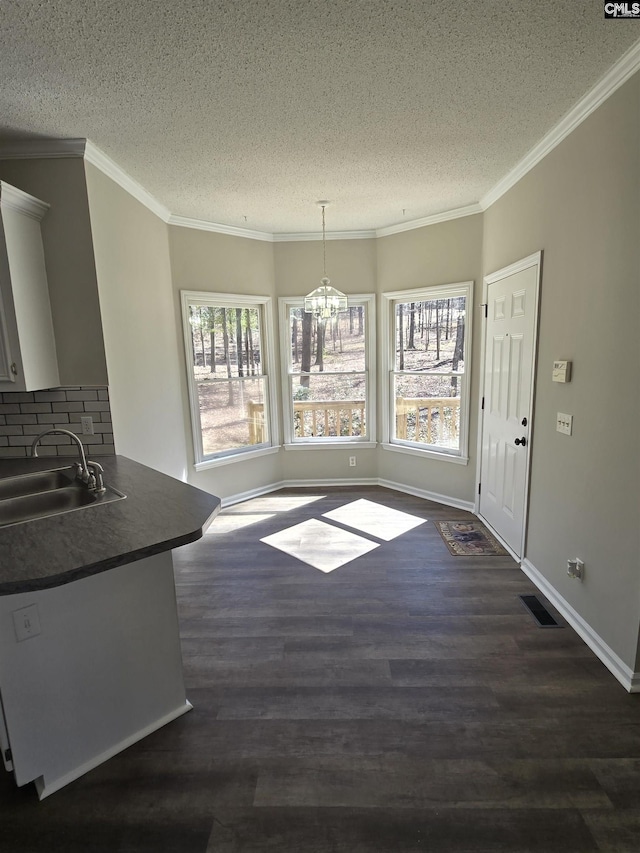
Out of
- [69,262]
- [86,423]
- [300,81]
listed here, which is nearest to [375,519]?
[86,423]

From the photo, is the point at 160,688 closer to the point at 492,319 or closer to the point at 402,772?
the point at 402,772

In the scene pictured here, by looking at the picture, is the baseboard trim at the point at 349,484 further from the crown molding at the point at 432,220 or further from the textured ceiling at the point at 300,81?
the textured ceiling at the point at 300,81

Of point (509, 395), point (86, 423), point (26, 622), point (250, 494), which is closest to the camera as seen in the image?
point (26, 622)

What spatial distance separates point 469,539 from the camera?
352cm

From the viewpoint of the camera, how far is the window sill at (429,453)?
13.7 feet

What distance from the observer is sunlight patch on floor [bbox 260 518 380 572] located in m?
3.23

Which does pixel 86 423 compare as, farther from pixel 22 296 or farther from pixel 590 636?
pixel 590 636

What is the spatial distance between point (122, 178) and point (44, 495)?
2.17 metres

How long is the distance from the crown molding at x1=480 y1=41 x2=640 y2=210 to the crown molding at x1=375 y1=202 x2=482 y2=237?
1.50ft

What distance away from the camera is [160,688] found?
Answer: 1.83 m

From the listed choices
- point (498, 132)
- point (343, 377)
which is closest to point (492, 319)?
point (498, 132)

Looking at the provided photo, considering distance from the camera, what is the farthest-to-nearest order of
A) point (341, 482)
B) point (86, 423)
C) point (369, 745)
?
point (341, 482)
point (86, 423)
point (369, 745)

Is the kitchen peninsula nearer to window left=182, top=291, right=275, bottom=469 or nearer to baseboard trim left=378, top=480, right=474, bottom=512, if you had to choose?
window left=182, top=291, right=275, bottom=469

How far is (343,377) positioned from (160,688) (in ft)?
11.4
